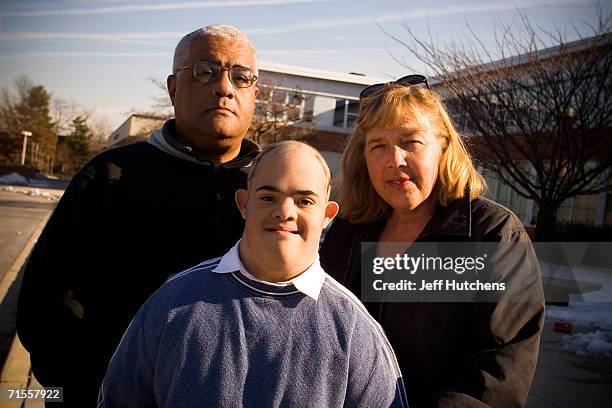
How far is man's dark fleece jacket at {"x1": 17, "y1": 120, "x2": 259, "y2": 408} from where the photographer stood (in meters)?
→ 2.25

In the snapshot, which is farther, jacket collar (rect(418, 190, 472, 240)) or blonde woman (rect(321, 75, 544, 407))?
jacket collar (rect(418, 190, 472, 240))

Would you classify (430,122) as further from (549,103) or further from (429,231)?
(549,103)

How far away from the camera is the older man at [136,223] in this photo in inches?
88.9

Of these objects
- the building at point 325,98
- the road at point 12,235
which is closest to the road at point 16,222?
the road at point 12,235

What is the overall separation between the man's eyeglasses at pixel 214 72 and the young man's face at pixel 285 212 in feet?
2.68

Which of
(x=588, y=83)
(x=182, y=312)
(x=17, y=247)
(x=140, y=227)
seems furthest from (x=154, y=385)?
(x=17, y=247)

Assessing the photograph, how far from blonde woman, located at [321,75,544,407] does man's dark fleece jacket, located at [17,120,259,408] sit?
0.59m

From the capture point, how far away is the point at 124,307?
2.29m

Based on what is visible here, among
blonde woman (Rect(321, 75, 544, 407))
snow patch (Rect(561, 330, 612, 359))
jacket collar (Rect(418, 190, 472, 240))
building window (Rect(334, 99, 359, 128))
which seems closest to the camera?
blonde woman (Rect(321, 75, 544, 407))

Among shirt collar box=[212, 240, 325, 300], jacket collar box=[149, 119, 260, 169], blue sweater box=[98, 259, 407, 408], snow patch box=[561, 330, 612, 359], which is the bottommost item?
snow patch box=[561, 330, 612, 359]

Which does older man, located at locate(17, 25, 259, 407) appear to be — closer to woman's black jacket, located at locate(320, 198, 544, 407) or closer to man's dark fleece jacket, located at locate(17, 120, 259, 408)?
man's dark fleece jacket, located at locate(17, 120, 259, 408)

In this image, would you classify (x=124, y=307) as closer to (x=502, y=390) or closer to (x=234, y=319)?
(x=234, y=319)

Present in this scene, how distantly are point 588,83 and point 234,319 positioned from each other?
941cm

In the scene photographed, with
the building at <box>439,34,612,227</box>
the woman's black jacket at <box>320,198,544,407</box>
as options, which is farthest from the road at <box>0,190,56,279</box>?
the woman's black jacket at <box>320,198,544,407</box>
